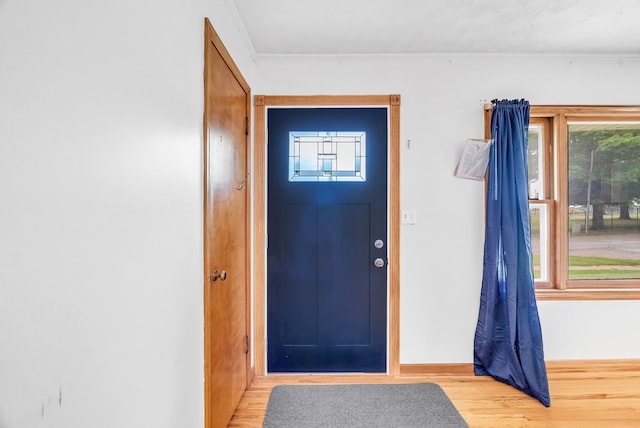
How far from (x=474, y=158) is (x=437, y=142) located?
1.02 feet

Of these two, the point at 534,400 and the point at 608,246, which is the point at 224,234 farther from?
the point at 608,246

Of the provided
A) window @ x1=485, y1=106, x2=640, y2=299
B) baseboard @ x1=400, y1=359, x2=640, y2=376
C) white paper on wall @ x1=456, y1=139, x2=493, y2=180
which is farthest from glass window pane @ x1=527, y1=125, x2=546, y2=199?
baseboard @ x1=400, y1=359, x2=640, y2=376

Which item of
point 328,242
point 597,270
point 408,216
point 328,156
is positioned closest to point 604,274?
point 597,270

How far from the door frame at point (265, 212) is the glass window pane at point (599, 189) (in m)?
1.50

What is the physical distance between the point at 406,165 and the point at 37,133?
2.35 meters

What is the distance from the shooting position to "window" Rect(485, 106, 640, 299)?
268 cm

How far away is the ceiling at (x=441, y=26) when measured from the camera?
1.98 metres

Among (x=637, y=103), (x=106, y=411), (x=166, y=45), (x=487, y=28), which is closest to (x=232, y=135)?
(x=166, y=45)

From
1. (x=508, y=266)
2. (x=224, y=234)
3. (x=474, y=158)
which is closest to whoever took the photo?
(x=224, y=234)

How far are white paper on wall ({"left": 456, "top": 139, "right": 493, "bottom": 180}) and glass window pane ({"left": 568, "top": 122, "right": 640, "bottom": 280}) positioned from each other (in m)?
0.81

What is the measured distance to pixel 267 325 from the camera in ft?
8.60

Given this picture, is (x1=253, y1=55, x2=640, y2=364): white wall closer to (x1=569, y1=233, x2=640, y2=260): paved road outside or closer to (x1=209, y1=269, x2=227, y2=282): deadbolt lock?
(x1=569, y1=233, x2=640, y2=260): paved road outside

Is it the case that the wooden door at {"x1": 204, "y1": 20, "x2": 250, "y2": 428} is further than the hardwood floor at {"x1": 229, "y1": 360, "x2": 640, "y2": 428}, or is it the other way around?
the hardwood floor at {"x1": 229, "y1": 360, "x2": 640, "y2": 428}

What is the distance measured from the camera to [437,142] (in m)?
2.61
